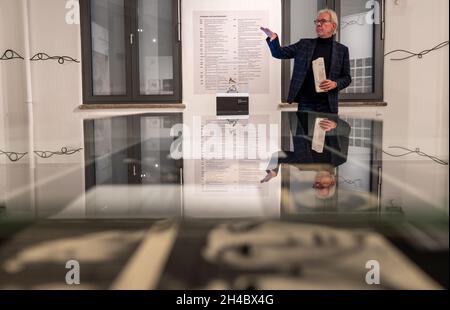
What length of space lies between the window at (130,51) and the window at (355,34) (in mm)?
1266

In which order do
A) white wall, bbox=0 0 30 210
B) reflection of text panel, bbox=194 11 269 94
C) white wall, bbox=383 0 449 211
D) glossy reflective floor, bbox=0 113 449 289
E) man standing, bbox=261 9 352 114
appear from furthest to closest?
1. reflection of text panel, bbox=194 11 269 94
2. white wall, bbox=0 0 30 210
3. white wall, bbox=383 0 449 211
4. man standing, bbox=261 9 352 114
5. glossy reflective floor, bbox=0 113 449 289

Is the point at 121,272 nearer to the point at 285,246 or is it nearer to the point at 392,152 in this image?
the point at 285,246

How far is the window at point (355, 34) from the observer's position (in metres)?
5.31

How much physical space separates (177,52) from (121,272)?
5091 mm

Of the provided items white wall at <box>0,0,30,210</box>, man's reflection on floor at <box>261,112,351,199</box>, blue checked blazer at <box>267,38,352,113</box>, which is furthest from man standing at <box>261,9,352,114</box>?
white wall at <box>0,0,30,210</box>

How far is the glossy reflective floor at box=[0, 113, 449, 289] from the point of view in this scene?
0.48 m

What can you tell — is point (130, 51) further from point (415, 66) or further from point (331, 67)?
point (415, 66)

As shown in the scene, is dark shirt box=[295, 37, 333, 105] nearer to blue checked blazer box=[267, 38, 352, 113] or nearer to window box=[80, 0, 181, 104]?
blue checked blazer box=[267, 38, 352, 113]

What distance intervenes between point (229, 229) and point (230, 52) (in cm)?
497

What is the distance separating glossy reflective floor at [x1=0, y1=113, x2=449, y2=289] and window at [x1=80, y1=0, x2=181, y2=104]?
15.2 ft

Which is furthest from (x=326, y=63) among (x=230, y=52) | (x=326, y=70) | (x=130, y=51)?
(x=130, y=51)

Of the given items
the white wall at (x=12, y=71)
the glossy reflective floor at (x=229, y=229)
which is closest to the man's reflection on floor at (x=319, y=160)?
the glossy reflective floor at (x=229, y=229)
